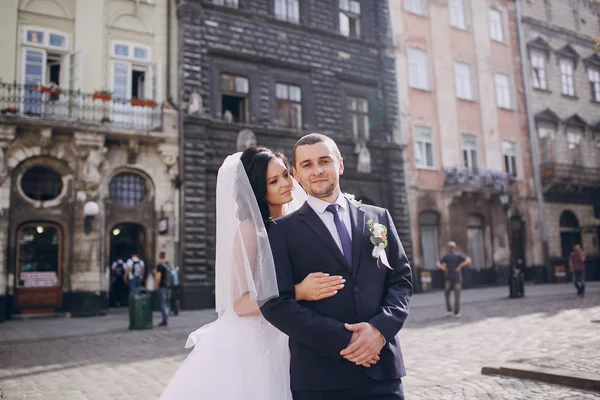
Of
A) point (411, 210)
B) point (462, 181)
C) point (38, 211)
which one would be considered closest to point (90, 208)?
point (38, 211)

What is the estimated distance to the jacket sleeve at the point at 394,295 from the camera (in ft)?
8.56

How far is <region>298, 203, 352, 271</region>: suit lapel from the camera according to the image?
2748 millimetres

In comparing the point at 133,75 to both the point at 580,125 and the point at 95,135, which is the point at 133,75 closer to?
the point at 95,135

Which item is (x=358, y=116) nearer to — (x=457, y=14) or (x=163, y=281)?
(x=457, y=14)

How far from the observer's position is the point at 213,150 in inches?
708

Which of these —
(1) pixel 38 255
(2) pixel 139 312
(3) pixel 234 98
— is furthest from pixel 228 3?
(2) pixel 139 312

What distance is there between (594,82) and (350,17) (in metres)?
17.8

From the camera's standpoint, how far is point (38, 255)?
15.6 meters

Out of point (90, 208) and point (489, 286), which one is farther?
point (489, 286)

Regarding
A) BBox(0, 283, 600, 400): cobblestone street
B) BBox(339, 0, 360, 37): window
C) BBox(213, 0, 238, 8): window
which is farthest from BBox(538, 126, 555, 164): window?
BBox(213, 0, 238, 8): window

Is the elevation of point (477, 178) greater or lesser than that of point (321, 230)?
greater

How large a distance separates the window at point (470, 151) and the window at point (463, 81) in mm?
2089

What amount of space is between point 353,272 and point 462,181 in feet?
72.9

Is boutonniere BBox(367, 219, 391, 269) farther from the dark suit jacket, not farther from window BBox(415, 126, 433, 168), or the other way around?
window BBox(415, 126, 433, 168)
